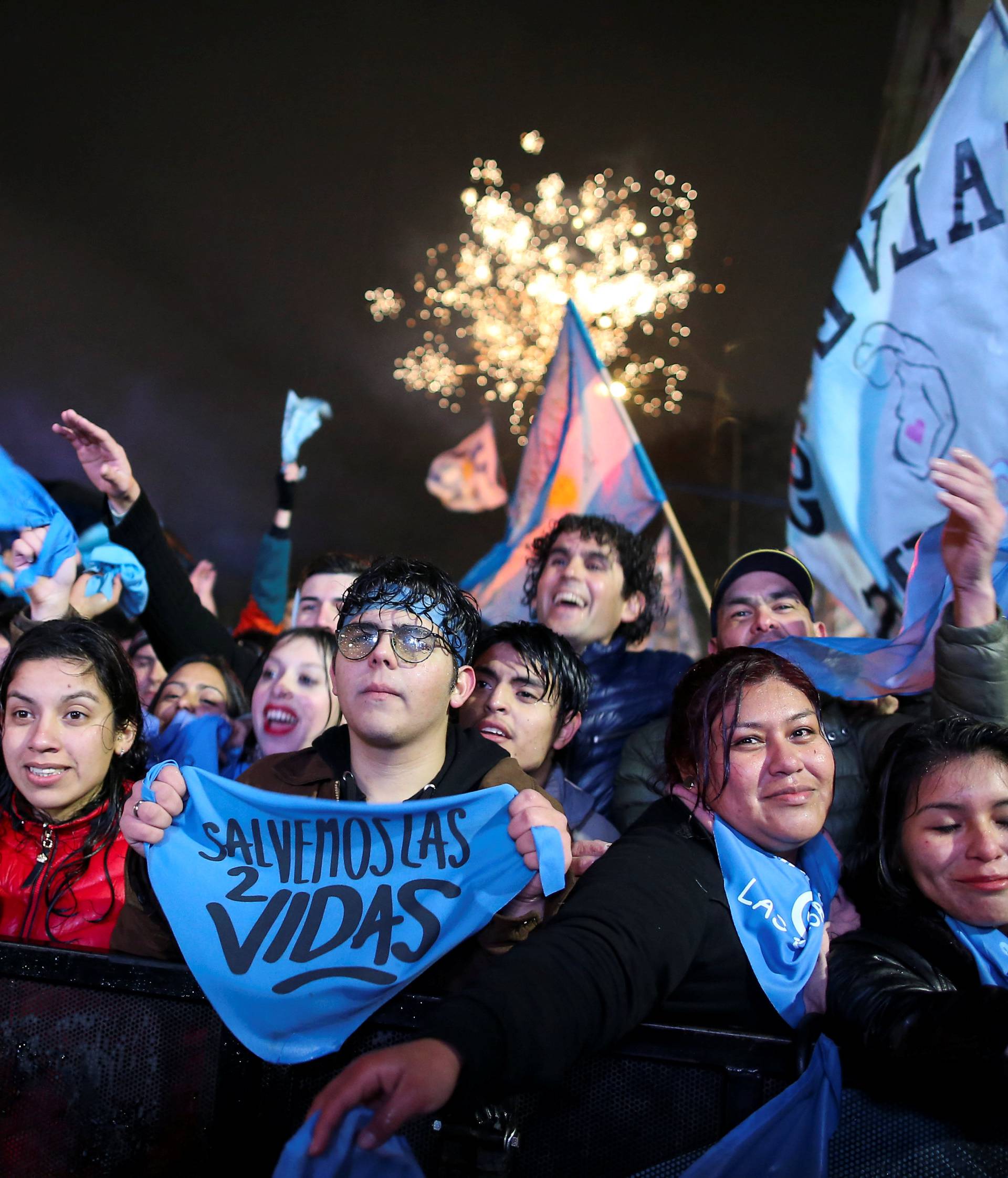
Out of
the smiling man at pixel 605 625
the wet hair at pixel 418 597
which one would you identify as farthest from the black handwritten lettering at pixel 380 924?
the smiling man at pixel 605 625

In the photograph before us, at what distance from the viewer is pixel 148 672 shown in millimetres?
3895

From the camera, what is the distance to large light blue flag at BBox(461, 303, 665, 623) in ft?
14.6

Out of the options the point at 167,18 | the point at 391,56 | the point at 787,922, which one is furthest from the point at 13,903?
the point at 391,56

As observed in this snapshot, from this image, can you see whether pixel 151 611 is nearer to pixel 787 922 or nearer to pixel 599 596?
pixel 599 596

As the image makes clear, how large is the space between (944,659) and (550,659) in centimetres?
95

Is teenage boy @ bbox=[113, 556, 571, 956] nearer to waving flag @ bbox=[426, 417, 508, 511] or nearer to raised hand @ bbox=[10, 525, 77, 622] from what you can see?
raised hand @ bbox=[10, 525, 77, 622]

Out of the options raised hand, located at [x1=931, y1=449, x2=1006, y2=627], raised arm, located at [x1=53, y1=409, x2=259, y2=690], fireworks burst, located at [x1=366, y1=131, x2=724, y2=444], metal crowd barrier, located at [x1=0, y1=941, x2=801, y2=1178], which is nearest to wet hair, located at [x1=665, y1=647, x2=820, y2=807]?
metal crowd barrier, located at [x1=0, y1=941, x2=801, y2=1178]

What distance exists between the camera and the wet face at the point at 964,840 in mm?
1470

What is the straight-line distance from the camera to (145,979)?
1351 millimetres

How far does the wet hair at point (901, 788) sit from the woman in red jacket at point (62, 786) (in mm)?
1484

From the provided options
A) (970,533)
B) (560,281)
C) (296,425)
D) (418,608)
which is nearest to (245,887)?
(418,608)

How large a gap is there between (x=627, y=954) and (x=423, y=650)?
78 cm

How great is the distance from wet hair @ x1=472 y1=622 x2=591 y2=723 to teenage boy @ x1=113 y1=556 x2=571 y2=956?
0.42m

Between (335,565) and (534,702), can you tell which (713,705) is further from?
(335,565)
